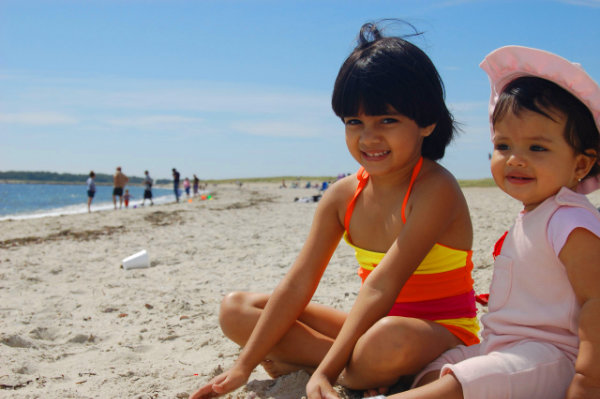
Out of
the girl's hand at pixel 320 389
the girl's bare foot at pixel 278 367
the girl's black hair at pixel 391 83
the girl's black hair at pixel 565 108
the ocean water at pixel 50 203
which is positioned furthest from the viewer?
the ocean water at pixel 50 203

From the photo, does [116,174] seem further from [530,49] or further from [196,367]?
[530,49]

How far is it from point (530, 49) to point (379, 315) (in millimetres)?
1104

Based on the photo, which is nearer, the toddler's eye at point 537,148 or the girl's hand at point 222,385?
the toddler's eye at point 537,148

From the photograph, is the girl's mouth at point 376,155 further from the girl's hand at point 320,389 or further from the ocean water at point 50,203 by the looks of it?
the ocean water at point 50,203

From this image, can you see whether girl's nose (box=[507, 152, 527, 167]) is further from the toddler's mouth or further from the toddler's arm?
the toddler's mouth

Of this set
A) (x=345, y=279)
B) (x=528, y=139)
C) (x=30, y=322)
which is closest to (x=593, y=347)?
(x=528, y=139)

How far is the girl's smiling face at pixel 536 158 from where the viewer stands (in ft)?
5.44

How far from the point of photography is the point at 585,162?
1.71 meters

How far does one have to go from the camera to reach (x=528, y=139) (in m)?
1.68

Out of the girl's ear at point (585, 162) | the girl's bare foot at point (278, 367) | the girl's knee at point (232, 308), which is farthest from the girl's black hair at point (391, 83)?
the girl's bare foot at point (278, 367)

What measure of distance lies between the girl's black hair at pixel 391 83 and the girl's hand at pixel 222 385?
48.2 inches

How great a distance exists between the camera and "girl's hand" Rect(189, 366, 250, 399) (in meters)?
2.10

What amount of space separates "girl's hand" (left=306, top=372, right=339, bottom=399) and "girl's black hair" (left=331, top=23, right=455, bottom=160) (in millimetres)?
1074

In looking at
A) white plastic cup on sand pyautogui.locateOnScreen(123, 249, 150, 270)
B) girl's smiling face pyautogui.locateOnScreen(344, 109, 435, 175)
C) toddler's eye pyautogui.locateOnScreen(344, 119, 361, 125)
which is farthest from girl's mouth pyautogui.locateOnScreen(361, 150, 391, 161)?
white plastic cup on sand pyautogui.locateOnScreen(123, 249, 150, 270)
